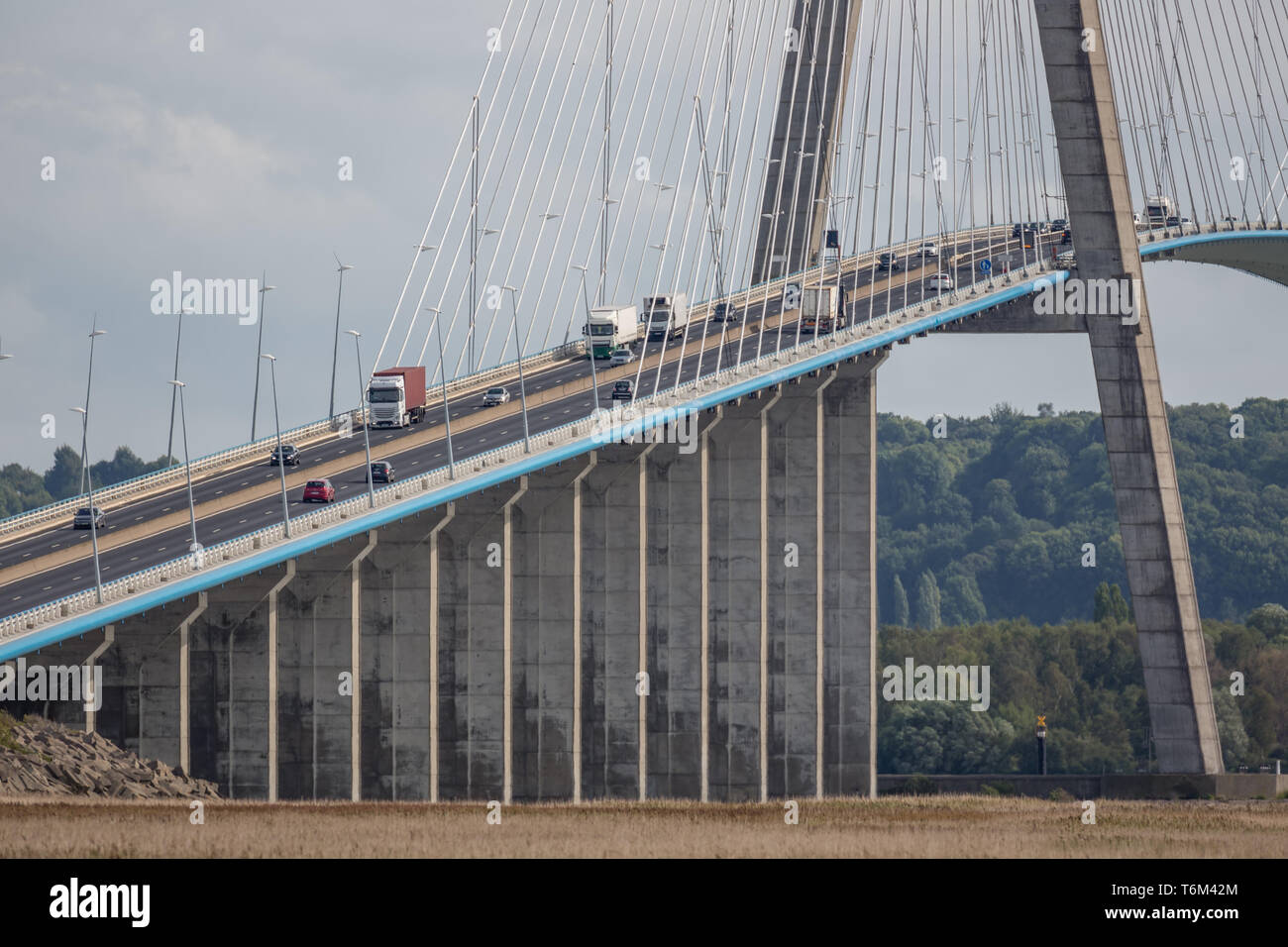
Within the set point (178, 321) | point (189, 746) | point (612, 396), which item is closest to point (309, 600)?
point (189, 746)

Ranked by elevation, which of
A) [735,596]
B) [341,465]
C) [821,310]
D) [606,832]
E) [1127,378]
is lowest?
[606,832]

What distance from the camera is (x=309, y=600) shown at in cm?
7150

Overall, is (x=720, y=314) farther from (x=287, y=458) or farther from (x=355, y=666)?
(x=355, y=666)

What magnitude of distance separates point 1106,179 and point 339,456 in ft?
123

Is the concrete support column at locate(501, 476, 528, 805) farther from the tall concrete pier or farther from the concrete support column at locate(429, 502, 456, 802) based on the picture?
the concrete support column at locate(429, 502, 456, 802)

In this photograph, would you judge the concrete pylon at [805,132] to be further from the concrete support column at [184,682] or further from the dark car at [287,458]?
the concrete support column at [184,682]

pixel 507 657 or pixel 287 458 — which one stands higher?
pixel 287 458

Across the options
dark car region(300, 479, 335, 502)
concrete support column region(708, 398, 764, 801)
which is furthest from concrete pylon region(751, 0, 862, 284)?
dark car region(300, 479, 335, 502)

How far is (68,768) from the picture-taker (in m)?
53.5

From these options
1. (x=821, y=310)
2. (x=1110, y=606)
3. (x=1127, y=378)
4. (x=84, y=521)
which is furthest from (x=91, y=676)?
(x=1110, y=606)

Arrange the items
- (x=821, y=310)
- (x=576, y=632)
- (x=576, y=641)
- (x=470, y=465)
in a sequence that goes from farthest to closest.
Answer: (x=821, y=310)
(x=576, y=632)
(x=576, y=641)
(x=470, y=465)

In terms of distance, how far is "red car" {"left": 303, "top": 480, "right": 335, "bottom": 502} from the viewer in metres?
68.2

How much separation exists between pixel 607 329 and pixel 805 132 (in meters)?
24.0
